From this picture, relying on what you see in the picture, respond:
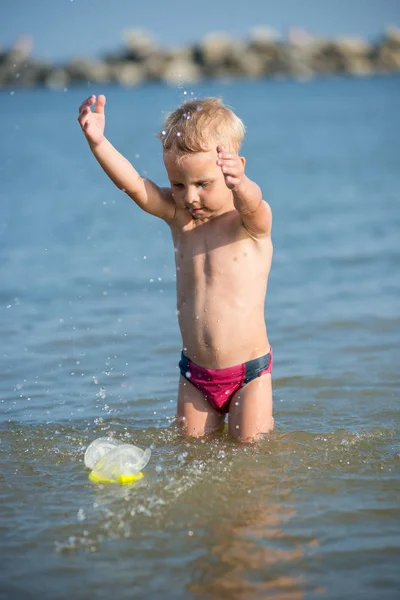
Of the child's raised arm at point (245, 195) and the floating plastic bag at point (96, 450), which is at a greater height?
the child's raised arm at point (245, 195)

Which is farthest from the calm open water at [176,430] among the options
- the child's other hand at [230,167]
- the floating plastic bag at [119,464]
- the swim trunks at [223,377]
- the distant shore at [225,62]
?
the distant shore at [225,62]

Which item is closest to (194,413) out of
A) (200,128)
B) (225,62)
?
(200,128)

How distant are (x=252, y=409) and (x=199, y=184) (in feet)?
3.34

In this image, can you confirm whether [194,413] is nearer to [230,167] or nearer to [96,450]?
[96,450]

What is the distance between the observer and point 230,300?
12.9ft

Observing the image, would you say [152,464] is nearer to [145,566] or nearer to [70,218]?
[145,566]

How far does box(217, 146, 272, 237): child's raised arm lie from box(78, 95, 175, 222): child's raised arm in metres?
0.44

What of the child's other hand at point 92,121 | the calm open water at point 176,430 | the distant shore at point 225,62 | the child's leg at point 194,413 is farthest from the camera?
A: the distant shore at point 225,62

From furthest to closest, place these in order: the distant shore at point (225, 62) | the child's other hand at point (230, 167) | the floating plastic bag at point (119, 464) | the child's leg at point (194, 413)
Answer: the distant shore at point (225, 62) < the child's leg at point (194, 413) < the floating plastic bag at point (119, 464) < the child's other hand at point (230, 167)

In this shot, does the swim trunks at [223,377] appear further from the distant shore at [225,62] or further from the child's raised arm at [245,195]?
the distant shore at [225,62]

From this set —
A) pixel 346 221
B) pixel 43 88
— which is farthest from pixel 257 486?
pixel 43 88

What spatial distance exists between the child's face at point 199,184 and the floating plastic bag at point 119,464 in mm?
1065

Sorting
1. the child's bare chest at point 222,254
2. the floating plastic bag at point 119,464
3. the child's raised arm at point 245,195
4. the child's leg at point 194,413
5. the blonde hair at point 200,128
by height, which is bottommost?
the floating plastic bag at point 119,464

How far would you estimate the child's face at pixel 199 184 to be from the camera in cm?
379
